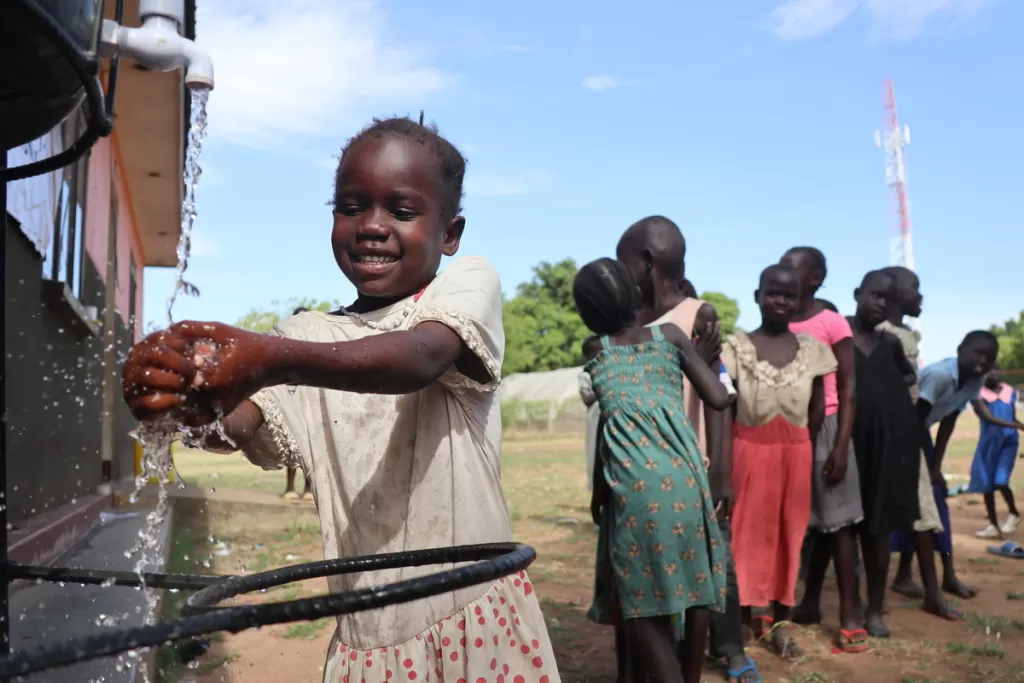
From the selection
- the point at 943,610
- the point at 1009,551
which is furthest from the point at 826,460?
the point at 1009,551

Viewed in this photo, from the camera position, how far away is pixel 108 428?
382 inches

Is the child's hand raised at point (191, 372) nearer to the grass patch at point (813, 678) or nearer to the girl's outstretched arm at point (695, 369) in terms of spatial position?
the girl's outstretched arm at point (695, 369)

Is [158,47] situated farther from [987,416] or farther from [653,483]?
[987,416]

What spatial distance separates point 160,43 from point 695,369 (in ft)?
7.05

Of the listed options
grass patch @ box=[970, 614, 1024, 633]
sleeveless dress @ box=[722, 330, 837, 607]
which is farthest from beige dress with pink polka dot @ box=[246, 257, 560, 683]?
grass patch @ box=[970, 614, 1024, 633]

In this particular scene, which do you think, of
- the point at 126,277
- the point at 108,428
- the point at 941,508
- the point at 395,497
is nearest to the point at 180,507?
the point at 108,428

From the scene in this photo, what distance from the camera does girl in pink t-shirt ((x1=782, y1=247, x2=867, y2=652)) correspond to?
4.31 meters

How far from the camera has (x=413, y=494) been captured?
1.62m

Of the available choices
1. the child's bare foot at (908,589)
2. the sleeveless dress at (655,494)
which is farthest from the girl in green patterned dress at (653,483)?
the child's bare foot at (908,589)

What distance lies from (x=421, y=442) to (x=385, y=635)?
13.7 inches

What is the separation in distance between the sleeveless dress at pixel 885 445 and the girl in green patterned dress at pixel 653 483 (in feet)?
5.74

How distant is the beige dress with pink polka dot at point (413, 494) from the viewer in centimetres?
155

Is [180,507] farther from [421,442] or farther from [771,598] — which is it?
[421,442]

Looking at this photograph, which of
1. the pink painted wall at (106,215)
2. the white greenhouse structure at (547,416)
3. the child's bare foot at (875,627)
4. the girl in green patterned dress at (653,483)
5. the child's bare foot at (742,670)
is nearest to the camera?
the girl in green patterned dress at (653,483)
